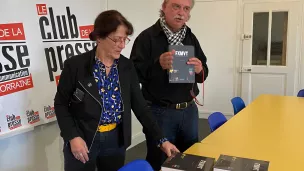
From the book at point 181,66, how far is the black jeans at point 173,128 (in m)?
0.29

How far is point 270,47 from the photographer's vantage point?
15.7 feet

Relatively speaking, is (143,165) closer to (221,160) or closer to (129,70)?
(221,160)

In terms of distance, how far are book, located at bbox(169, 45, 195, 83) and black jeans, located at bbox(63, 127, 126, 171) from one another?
457 millimetres

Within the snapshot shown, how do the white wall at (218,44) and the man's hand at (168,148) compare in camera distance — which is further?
the white wall at (218,44)

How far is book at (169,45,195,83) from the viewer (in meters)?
1.86

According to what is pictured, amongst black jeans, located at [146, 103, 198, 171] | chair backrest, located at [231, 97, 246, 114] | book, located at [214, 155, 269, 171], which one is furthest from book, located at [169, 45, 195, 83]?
chair backrest, located at [231, 97, 246, 114]

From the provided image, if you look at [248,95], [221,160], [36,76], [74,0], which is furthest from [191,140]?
[248,95]

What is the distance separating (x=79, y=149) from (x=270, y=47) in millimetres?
3965

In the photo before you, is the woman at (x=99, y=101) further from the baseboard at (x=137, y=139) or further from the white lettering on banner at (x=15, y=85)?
the baseboard at (x=137, y=139)

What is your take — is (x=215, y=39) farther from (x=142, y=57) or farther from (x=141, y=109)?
(x=141, y=109)

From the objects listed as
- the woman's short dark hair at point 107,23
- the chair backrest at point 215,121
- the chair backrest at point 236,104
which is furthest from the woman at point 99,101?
the chair backrest at point 236,104

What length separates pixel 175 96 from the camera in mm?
2092

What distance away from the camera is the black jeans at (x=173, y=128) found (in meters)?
2.08

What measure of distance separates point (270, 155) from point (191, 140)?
1.93 feet
